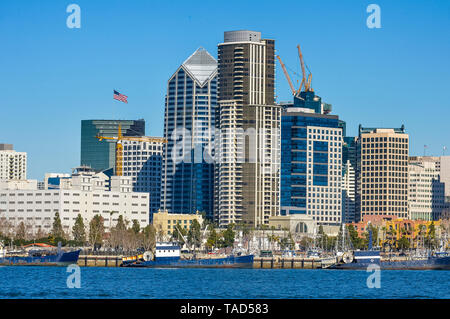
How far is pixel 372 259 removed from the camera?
16812 centimetres

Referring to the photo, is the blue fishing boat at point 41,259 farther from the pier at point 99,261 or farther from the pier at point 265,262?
the pier at point 265,262

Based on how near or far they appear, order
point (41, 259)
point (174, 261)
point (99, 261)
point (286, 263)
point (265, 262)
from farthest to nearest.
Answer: point (286, 263) < point (265, 262) < point (99, 261) < point (41, 259) < point (174, 261)

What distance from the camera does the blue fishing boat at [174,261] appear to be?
539 feet

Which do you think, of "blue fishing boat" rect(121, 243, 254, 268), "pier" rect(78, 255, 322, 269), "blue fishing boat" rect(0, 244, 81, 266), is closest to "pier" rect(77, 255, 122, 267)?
"pier" rect(78, 255, 322, 269)

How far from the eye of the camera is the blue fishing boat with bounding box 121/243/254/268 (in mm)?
164375

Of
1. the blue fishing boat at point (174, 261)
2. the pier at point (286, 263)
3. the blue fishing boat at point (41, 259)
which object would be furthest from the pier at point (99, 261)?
the pier at point (286, 263)

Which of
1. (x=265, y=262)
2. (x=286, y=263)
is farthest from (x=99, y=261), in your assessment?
(x=286, y=263)

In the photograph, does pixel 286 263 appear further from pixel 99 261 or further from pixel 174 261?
pixel 99 261

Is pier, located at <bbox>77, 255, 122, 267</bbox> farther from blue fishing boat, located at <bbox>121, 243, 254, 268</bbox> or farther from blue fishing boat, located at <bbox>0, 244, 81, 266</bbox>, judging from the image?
blue fishing boat, located at <bbox>0, 244, 81, 266</bbox>

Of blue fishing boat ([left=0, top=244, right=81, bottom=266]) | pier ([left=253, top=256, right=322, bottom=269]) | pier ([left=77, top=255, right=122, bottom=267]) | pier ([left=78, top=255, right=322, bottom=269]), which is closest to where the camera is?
blue fishing boat ([left=0, top=244, right=81, bottom=266])

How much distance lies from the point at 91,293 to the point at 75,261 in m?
91.9

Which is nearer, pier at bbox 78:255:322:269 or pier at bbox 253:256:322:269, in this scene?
pier at bbox 78:255:322:269

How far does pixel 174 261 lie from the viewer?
164 meters
